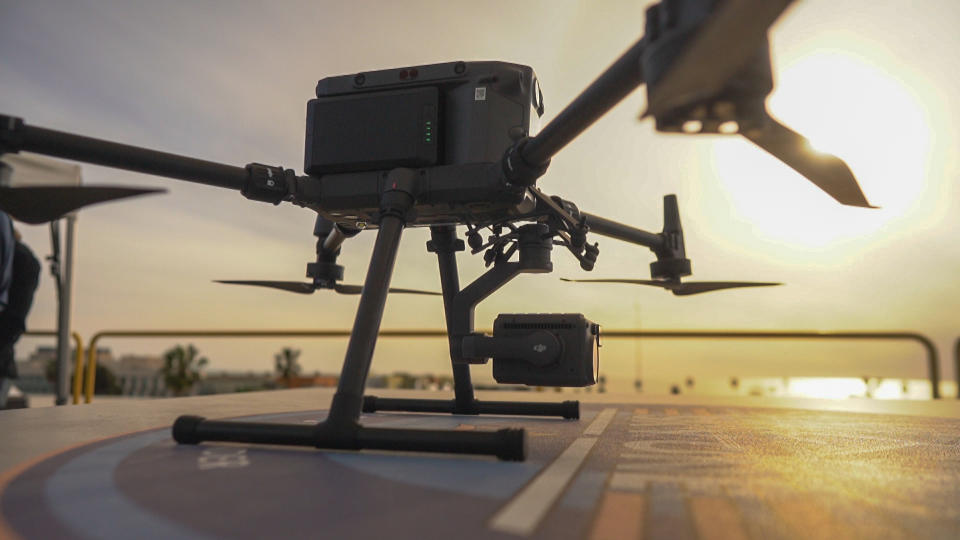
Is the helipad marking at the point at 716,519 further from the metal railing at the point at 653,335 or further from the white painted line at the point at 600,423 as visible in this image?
the metal railing at the point at 653,335

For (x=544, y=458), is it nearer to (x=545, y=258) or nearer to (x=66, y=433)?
(x=545, y=258)

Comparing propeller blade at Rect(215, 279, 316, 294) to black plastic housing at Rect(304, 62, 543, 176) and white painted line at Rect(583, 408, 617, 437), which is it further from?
white painted line at Rect(583, 408, 617, 437)

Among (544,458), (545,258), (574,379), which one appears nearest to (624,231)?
(545,258)

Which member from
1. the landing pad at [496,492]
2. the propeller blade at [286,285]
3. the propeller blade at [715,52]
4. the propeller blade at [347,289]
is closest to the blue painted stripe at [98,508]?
the landing pad at [496,492]

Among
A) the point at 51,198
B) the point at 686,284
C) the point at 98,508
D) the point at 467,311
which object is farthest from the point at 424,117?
the point at 686,284

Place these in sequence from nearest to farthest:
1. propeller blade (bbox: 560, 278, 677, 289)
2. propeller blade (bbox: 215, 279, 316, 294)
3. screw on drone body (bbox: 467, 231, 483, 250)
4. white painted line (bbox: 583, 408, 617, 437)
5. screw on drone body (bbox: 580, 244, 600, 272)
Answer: white painted line (bbox: 583, 408, 617, 437) < screw on drone body (bbox: 467, 231, 483, 250) < screw on drone body (bbox: 580, 244, 600, 272) < propeller blade (bbox: 215, 279, 316, 294) < propeller blade (bbox: 560, 278, 677, 289)

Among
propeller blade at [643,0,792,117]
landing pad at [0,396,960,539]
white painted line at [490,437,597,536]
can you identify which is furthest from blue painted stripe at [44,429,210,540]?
propeller blade at [643,0,792,117]
